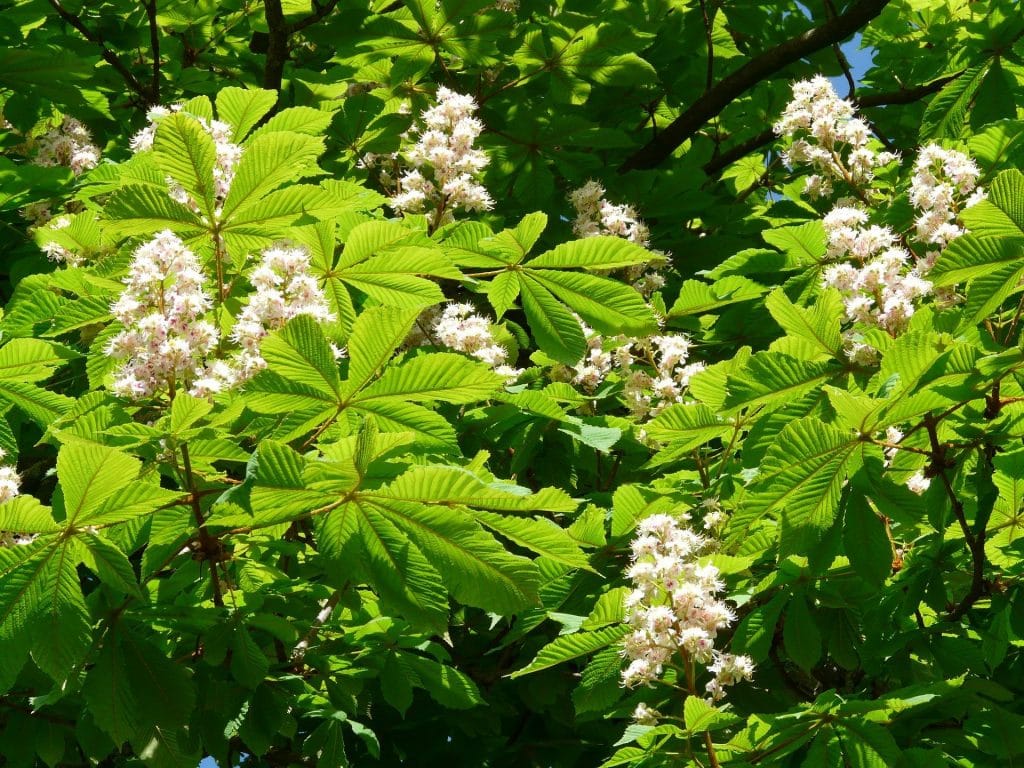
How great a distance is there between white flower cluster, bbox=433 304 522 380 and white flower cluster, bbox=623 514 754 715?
909 millimetres

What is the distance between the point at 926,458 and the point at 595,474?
1485mm

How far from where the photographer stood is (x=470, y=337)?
3330 mm

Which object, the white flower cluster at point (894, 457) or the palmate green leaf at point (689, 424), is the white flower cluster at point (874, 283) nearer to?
the white flower cluster at point (894, 457)

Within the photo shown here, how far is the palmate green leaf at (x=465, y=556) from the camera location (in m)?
1.82

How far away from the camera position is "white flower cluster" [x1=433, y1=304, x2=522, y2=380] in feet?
10.9

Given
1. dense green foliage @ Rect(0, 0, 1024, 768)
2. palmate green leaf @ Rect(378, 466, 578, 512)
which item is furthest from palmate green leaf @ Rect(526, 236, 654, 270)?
palmate green leaf @ Rect(378, 466, 578, 512)

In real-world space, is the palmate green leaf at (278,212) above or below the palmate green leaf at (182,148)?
below

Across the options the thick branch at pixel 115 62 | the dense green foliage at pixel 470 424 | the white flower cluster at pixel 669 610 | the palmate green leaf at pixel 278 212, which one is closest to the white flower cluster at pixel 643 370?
the dense green foliage at pixel 470 424

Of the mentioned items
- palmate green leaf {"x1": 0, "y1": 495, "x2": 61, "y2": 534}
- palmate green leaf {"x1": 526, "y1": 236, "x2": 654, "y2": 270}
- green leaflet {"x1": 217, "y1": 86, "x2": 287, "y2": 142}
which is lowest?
palmate green leaf {"x1": 0, "y1": 495, "x2": 61, "y2": 534}

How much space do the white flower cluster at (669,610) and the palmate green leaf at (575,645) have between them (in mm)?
40

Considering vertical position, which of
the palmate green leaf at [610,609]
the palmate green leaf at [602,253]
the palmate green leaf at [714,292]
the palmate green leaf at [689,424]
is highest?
the palmate green leaf at [602,253]

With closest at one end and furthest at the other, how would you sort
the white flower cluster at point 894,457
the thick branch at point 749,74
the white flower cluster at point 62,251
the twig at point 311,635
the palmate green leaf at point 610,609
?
the white flower cluster at point 894,457, the palmate green leaf at point 610,609, the twig at point 311,635, the white flower cluster at point 62,251, the thick branch at point 749,74

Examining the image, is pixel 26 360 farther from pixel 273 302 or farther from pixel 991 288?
pixel 991 288

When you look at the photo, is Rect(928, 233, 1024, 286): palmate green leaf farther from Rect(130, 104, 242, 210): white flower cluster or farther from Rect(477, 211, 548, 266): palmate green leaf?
Rect(130, 104, 242, 210): white flower cluster
